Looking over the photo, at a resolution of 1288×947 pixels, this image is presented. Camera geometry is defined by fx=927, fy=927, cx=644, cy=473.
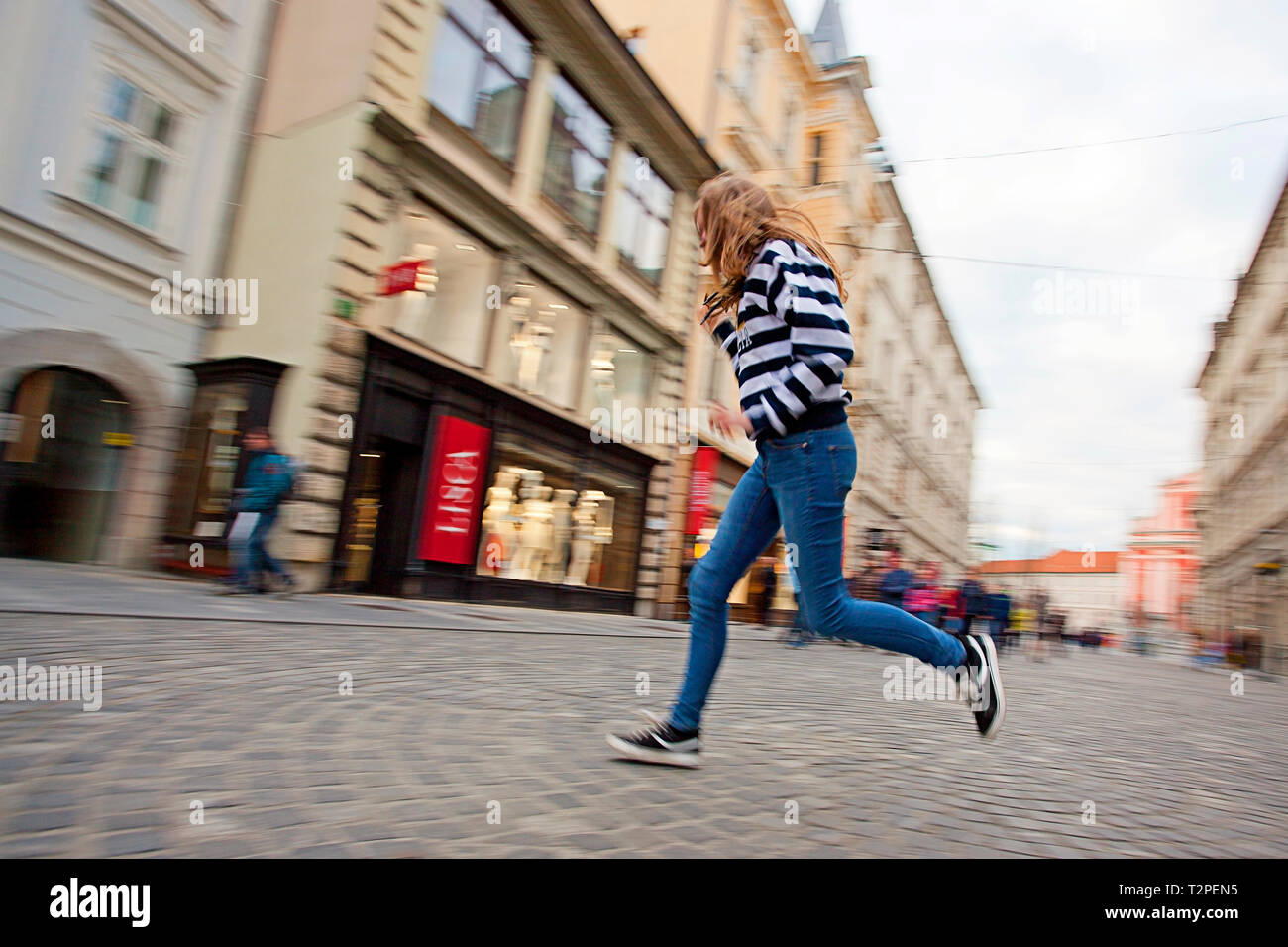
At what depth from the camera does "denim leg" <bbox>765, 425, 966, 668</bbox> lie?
284 centimetres

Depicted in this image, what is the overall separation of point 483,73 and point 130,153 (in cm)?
457

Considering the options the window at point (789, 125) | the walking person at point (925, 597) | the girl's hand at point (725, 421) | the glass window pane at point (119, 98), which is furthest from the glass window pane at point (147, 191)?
the window at point (789, 125)

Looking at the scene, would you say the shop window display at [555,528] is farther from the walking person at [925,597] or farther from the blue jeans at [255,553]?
the walking person at [925,597]

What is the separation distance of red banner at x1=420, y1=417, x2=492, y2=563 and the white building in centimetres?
309

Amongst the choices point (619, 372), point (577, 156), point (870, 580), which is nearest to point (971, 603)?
point (870, 580)

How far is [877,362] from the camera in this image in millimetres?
31078

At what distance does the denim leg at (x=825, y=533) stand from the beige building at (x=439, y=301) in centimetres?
831

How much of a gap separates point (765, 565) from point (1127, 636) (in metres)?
64.0

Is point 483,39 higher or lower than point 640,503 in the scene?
higher

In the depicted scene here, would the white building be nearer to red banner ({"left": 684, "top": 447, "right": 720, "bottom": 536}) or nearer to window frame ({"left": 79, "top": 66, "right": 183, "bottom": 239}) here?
window frame ({"left": 79, "top": 66, "right": 183, "bottom": 239})

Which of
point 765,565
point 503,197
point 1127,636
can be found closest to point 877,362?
point 765,565

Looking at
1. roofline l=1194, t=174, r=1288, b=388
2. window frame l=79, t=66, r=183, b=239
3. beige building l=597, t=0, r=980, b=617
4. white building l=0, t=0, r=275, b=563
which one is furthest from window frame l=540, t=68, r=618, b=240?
roofline l=1194, t=174, r=1288, b=388

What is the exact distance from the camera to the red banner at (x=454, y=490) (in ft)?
38.0
